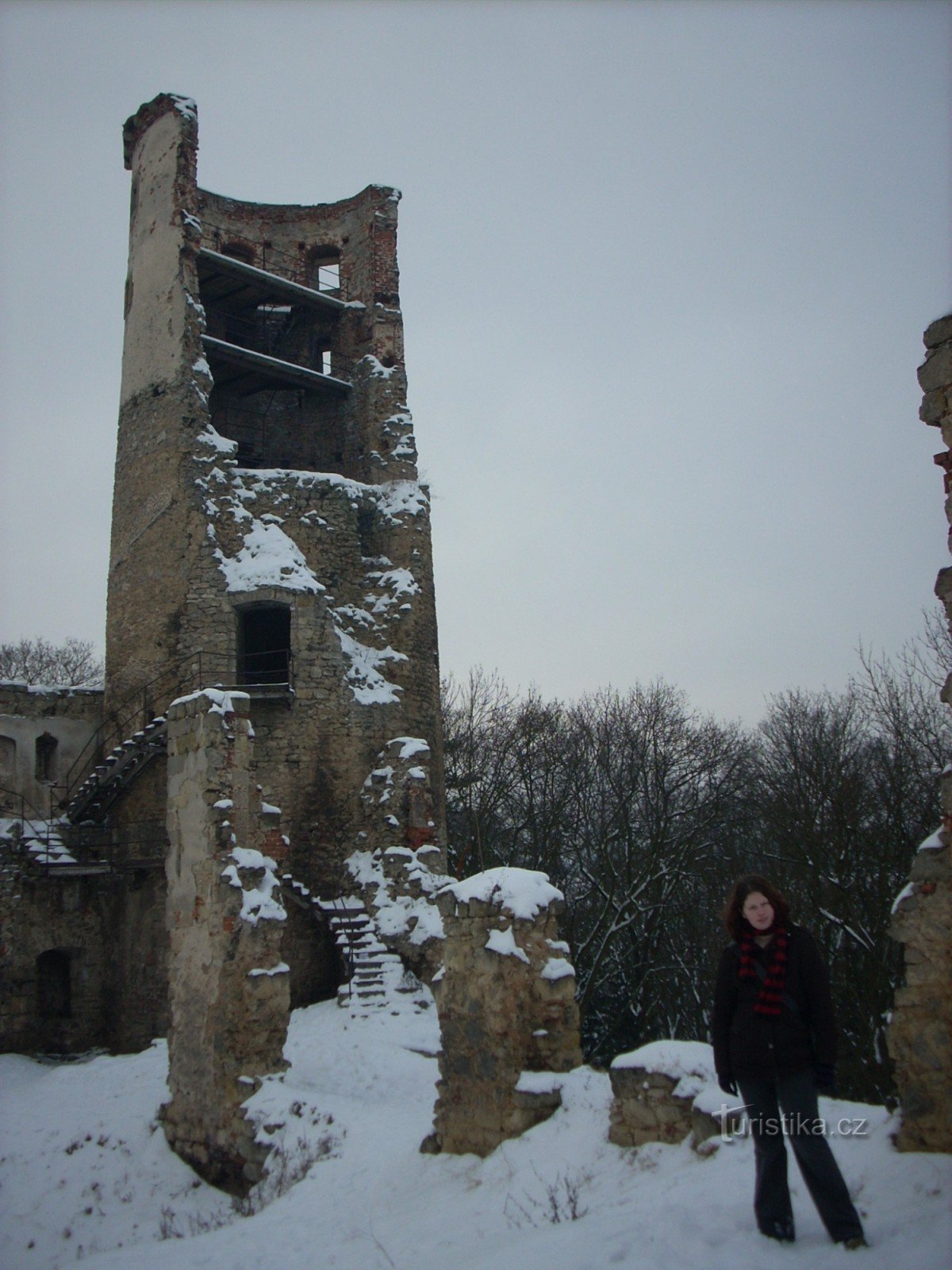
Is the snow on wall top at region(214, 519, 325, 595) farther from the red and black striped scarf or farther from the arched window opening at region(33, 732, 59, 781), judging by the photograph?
the red and black striped scarf

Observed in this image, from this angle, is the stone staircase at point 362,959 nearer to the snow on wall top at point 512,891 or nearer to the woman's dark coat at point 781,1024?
the snow on wall top at point 512,891

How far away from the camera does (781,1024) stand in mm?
4988

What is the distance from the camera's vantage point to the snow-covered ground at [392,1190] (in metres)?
5.16

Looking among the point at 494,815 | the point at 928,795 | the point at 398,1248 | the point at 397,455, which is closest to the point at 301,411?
the point at 397,455

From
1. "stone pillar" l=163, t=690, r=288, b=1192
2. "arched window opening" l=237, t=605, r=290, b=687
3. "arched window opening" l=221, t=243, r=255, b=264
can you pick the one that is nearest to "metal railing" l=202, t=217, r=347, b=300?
"arched window opening" l=221, t=243, r=255, b=264

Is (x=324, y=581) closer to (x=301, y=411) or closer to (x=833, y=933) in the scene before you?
(x=301, y=411)

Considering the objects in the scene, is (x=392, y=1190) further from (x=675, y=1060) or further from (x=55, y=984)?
(x=55, y=984)

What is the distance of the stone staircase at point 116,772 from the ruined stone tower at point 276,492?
3.10 feet

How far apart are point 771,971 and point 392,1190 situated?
15.3ft

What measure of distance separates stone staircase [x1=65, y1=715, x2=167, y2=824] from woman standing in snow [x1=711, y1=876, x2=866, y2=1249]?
47.2ft

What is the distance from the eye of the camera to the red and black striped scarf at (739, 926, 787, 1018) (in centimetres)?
503

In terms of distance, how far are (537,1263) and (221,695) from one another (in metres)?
7.42

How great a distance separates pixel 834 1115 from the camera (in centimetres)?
654

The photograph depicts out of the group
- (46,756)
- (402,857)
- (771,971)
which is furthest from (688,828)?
(771,971)
